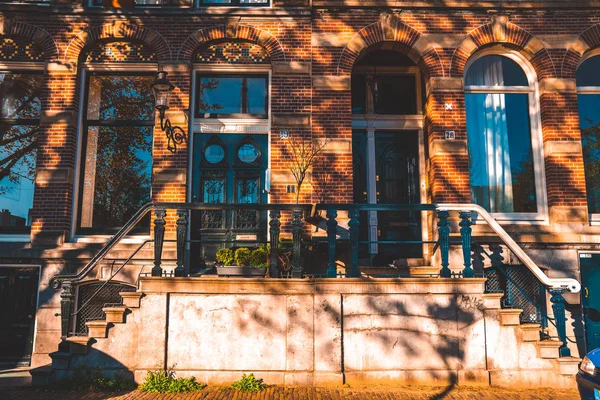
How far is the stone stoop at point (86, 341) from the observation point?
242 inches

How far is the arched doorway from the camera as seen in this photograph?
9.24m

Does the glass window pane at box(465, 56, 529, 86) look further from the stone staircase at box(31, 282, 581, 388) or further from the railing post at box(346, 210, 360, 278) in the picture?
the stone staircase at box(31, 282, 581, 388)

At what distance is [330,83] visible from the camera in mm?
8938

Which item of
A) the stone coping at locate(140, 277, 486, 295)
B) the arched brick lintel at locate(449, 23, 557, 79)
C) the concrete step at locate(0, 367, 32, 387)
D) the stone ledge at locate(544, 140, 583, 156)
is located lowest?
the concrete step at locate(0, 367, 32, 387)

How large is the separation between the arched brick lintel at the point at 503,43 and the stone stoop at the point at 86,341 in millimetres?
7088

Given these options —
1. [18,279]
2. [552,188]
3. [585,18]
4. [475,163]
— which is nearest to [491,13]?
[585,18]

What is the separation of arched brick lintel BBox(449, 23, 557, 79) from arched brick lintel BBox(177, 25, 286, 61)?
341cm

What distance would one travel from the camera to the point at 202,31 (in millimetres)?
9078

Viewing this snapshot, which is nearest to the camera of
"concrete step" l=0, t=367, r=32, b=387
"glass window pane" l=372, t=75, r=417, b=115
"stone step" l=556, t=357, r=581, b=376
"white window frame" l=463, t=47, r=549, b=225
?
"stone step" l=556, t=357, r=581, b=376

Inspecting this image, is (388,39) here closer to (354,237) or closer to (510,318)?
(354,237)

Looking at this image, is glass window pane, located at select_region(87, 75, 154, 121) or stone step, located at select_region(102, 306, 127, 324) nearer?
stone step, located at select_region(102, 306, 127, 324)

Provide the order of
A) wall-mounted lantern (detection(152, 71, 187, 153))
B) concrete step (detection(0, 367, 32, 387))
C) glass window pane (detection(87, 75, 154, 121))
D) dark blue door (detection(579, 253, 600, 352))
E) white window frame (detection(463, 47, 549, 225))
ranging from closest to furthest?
concrete step (detection(0, 367, 32, 387)) < dark blue door (detection(579, 253, 600, 352)) < wall-mounted lantern (detection(152, 71, 187, 153)) < white window frame (detection(463, 47, 549, 225)) < glass window pane (detection(87, 75, 154, 121))

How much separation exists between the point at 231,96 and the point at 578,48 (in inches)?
268

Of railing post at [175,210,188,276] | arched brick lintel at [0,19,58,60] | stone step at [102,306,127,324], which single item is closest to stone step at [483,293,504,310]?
railing post at [175,210,188,276]
